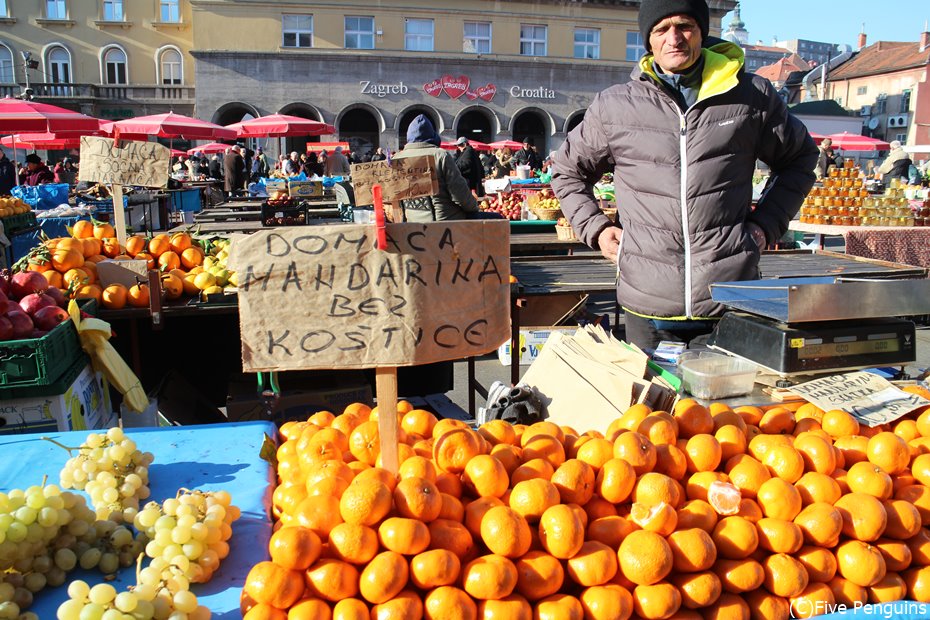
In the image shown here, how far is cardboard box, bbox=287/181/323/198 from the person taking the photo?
44.9 feet

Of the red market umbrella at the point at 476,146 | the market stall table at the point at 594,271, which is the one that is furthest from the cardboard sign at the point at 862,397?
the red market umbrella at the point at 476,146

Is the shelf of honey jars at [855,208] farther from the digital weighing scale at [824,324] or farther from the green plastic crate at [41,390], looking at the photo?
the green plastic crate at [41,390]

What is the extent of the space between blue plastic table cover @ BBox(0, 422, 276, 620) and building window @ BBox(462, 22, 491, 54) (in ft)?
110

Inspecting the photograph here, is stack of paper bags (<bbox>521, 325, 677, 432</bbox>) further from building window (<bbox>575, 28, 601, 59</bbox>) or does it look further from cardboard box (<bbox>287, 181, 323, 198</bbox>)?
building window (<bbox>575, 28, 601, 59</bbox>)

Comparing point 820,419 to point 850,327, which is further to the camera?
point 850,327

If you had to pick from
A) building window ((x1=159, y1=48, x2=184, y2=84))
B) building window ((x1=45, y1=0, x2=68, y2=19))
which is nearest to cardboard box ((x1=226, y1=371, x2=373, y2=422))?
building window ((x1=159, y1=48, x2=184, y2=84))

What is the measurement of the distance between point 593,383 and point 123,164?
3441 millimetres

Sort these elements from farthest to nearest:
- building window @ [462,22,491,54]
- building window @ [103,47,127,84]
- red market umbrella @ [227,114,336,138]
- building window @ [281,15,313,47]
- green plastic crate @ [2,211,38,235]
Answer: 1. building window @ [103,47,127,84]
2. building window @ [462,22,491,54]
3. building window @ [281,15,313,47]
4. red market umbrella @ [227,114,336,138]
5. green plastic crate @ [2,211,38,235]

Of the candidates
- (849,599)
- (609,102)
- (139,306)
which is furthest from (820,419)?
(139,306)

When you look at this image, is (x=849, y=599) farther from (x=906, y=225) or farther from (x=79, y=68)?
(x=79, y=68)

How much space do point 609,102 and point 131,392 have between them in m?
2.56

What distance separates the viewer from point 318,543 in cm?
137

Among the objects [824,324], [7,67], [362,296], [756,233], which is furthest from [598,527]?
[7,67]

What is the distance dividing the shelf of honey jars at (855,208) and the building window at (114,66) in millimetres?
36704
